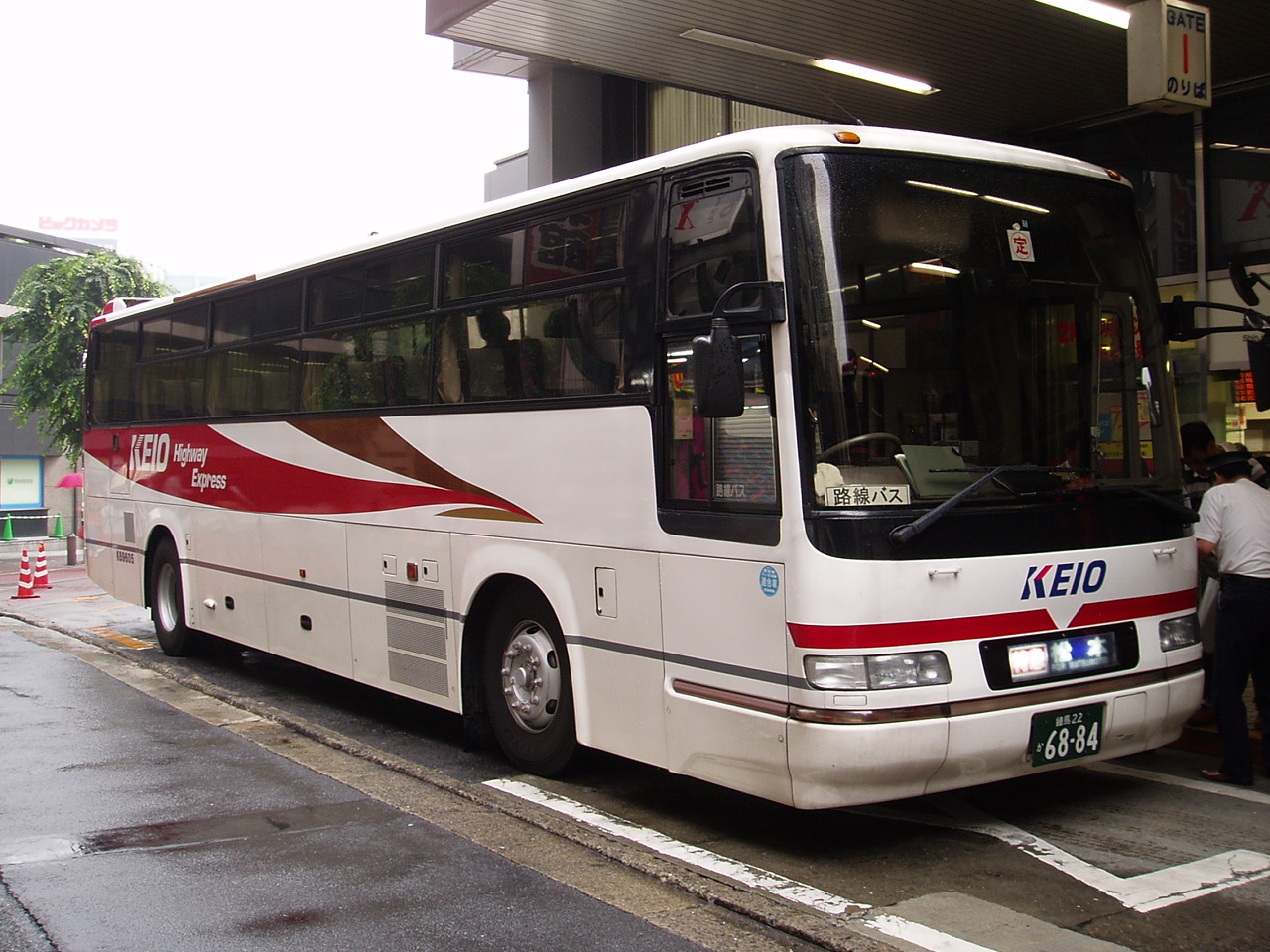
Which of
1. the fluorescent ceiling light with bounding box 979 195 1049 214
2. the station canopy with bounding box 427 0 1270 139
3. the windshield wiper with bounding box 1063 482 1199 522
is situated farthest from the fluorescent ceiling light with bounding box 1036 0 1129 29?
the windshield wiper with bounding box 1063 482 1199 522

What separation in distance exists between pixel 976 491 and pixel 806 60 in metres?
7.20

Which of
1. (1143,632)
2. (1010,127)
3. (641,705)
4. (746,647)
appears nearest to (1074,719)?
(1143,632)

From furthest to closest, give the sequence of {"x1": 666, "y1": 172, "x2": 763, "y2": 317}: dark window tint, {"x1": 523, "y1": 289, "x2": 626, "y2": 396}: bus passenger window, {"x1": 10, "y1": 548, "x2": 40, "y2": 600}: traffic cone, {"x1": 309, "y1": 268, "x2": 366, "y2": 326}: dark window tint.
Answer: {"x1": 10, "y1": 548, "x2": 40, "y2": 600}: traffic cone < {"x1": 309, "y1": 268, "x2": 366, "y2": 326}: dark window tint < {"x1": 523, "y1": 289, "x2": 626, "y2": 396}: bus passenger window < {"x1": 666, "y1": 172, "x2": 763, "y2": 317}: dark window tint

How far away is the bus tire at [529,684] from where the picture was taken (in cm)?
700

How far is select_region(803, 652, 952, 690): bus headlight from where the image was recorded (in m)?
5.25

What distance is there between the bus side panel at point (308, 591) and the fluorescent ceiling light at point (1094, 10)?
6.60 metres

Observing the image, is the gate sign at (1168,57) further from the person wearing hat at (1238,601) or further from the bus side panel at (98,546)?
the bus side panel at (98,546)

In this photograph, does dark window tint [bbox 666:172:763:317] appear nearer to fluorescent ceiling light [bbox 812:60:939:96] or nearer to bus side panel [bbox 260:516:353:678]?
bus side panel [bbox 260:516:353:678]

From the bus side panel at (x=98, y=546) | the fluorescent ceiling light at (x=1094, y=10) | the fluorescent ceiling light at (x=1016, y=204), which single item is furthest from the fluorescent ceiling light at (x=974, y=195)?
the bus side panel at (x=98, y=546)

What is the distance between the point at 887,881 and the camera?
5348 millimetres

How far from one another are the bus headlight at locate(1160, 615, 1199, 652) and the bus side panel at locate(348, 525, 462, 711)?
4.03 m

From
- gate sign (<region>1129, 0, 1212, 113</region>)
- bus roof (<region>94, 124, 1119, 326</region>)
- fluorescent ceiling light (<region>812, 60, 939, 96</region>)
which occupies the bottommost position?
bus roof (<region>94, 124, 1119, 326</region>)

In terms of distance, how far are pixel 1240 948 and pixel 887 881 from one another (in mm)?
1381

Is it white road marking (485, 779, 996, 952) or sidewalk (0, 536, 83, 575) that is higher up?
white road marking (485, 779, 996, 952)
